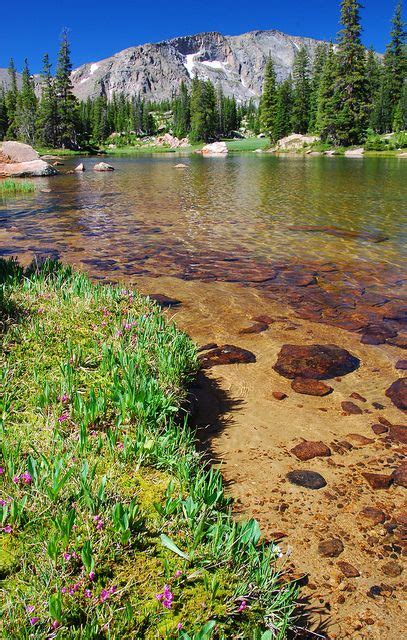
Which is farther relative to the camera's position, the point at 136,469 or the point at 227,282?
the point at 227,282

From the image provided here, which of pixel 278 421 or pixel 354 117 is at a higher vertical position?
pixel 354 117

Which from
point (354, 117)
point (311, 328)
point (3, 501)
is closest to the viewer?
point (3, 501)

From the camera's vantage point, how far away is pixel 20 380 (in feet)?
12.3

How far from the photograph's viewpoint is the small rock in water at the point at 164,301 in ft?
26.3

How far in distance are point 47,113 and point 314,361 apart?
9875cm

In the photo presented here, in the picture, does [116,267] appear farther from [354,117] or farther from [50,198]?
[354,117]

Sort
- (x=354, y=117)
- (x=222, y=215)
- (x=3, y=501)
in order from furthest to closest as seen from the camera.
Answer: (x=354, y=117) < (x=222, y=215) < (x=3, y=501)

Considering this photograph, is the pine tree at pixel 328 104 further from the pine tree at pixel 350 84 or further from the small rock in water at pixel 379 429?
the small rock in water at pixel 379 429

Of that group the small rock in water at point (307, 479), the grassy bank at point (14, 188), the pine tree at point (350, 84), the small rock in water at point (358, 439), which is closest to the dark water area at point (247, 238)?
the grassy bank at point (14, 188)

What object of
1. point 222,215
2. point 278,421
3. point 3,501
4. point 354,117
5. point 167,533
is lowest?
point 278,421

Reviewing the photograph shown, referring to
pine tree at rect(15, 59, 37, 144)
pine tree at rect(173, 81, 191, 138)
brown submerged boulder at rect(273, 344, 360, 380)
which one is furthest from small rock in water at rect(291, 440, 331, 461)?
pine tree at rect(173, 81, 191, 138)

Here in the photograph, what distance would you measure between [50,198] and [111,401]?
866 inches

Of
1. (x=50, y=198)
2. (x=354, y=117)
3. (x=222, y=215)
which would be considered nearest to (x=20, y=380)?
(x=222, y=215)

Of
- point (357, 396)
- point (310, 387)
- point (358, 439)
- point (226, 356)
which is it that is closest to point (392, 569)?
point (358, 439)
